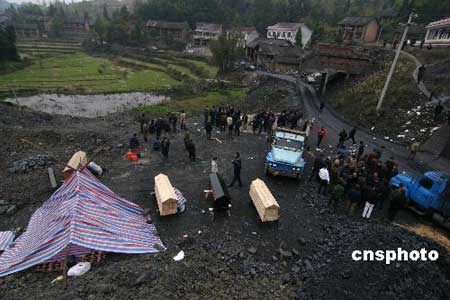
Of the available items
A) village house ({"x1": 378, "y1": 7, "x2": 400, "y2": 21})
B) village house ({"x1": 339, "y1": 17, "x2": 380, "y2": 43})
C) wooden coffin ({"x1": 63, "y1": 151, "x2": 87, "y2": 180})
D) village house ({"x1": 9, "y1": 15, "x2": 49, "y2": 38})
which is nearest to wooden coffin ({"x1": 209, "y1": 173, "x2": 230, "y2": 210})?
wooden coffin ({"x1": 63, "y1": 151, "x2": 87, "y2": 180})

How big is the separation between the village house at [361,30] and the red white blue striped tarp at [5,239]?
2676 inches

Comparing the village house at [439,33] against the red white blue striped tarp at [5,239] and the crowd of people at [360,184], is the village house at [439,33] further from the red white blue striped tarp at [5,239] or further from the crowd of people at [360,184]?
the red white blue striped tarp at [5,239]

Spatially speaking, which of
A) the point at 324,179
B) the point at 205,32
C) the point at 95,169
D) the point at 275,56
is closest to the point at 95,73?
the point at 275,56

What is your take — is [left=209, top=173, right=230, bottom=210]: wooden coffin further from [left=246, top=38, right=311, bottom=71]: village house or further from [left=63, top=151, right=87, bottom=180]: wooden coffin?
[left=246, top=38, right=311, bottom=71]: village house

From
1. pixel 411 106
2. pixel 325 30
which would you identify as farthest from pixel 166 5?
pixel 411 106

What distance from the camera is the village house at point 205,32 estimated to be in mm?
86875

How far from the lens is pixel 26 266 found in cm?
934

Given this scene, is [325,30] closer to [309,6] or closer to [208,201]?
[309,6]

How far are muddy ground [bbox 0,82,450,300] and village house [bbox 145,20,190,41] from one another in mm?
79870

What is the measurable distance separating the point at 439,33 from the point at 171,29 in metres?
70.3

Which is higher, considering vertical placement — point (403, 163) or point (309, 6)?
point (309, 6)

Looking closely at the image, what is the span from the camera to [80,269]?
9.41 meters

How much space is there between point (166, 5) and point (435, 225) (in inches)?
4145

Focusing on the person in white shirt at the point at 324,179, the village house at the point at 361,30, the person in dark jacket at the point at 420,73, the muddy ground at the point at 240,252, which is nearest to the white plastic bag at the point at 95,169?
the muddy ground at the point at 240,252
